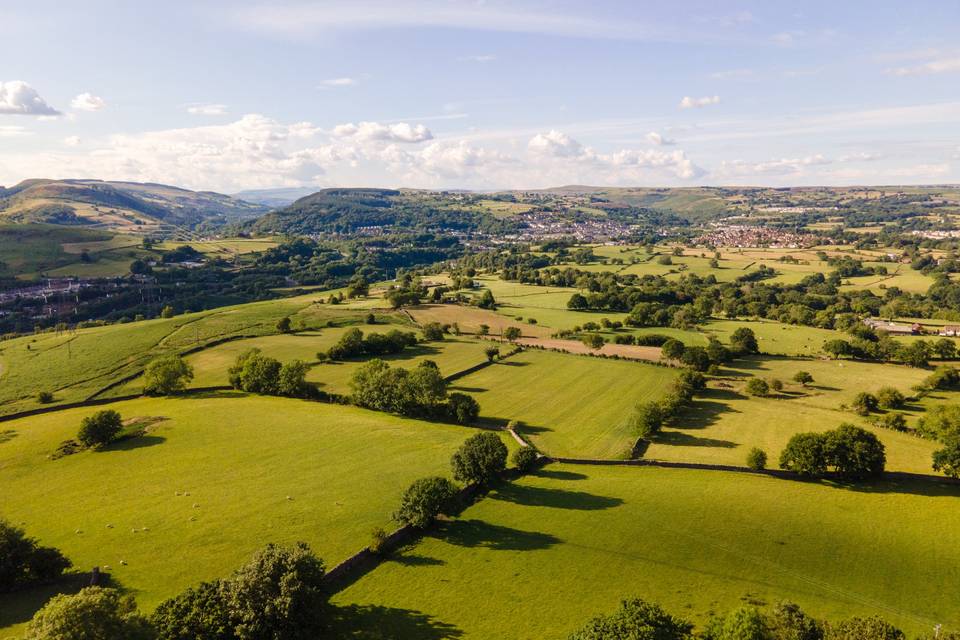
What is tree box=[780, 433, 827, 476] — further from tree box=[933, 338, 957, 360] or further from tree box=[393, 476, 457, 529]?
tree box=[933, 338, 957, 360]

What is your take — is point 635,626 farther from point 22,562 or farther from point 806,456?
point 22,562

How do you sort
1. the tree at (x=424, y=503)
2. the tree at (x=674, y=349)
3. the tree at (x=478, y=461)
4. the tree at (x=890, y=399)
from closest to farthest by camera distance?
the tree at (x=424, y=503), the tree at (x=478, y=461), the tree at (x=890, y=399), the tree at (x=674, y=349)

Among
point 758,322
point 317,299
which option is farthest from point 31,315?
point 758,322

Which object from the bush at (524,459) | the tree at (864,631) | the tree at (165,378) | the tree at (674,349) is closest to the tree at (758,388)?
the tree at (674,349)

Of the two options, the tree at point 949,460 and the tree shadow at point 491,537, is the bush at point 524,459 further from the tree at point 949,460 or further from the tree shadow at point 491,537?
the tree at point 949,460

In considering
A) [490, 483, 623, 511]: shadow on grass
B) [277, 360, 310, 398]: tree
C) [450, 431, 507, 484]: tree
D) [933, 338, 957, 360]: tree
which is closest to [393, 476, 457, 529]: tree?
[450, 431, 507, 484]: tree

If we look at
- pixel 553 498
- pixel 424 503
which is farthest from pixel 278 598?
pixel 553 498
